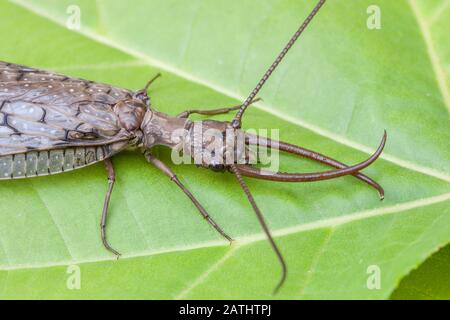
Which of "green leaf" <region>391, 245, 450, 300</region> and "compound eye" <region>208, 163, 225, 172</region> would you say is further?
"compound eye" <region>208, 163, 225, 172</region>

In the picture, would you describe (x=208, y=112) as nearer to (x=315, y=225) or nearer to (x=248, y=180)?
(x=248, y=180)

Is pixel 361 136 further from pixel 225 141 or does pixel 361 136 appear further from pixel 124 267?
pixel 124 267

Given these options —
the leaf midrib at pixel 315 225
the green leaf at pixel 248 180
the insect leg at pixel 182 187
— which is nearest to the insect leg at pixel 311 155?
the green leaf at pixel 248 180

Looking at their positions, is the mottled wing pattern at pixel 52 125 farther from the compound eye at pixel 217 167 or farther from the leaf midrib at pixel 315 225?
the leaf midrib at pixel 315 225

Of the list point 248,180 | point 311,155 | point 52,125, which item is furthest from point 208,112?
point 52,125

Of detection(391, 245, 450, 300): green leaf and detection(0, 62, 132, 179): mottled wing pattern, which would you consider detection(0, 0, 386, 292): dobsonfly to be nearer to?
detection(0, 62, 132, 179): mottled wing pattern

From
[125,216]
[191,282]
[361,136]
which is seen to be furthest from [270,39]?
[191,282]

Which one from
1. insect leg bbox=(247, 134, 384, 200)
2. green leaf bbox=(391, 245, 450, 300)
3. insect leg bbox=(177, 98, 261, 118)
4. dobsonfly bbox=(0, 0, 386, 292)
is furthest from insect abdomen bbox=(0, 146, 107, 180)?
green leaf bbox=(391, 245, 450, 300)
